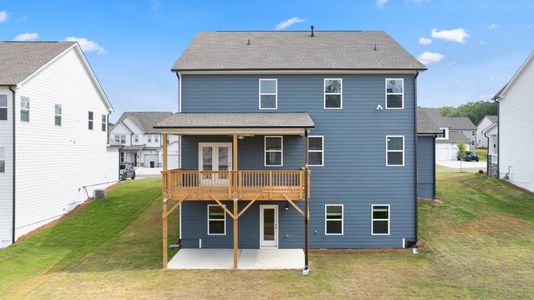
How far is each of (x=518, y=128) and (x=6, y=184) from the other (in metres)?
29.5

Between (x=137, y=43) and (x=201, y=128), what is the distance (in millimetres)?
21461

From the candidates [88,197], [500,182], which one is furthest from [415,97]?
[88,197]

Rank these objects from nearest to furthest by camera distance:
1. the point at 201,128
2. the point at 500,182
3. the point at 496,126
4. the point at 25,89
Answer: the point at 201,128, the point at 25,89, the point at 500,182, the point at 496,126

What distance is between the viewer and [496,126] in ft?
85.3

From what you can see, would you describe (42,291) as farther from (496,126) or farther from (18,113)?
(496,126)

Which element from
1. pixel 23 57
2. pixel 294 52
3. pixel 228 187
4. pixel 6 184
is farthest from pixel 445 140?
pixel 6 184

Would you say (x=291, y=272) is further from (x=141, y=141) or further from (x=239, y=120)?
(x=141, y=141)

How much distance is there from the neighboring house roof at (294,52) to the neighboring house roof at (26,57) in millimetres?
7436

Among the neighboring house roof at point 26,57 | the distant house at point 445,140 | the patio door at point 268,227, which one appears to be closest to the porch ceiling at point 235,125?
the patio door at point 268,227

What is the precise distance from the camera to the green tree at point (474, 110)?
97000 millimetres

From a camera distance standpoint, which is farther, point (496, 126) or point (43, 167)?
point (496, 126)

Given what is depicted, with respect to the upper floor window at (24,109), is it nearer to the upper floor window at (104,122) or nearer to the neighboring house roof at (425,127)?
the upper floor window at (104,122)

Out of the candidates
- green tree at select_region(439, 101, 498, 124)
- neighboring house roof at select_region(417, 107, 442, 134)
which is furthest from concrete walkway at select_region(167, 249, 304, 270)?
green tree at select_region(439, 101, 498, 124)

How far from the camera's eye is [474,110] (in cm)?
10431
